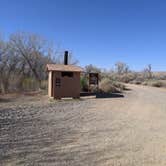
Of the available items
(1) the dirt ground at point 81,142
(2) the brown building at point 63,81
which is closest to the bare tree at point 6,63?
(2) the brown building at point 63,81

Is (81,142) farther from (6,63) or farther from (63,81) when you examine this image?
(6,63)

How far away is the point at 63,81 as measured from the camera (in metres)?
20.1

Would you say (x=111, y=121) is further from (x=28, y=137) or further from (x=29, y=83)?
(x=29, y=83)

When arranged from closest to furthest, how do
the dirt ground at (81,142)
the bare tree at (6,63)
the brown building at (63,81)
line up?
the dirt ground at (81,142), the brown building at (63,81), the bare tree at (6,63)

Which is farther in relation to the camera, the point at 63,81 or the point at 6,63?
the point at 6,63

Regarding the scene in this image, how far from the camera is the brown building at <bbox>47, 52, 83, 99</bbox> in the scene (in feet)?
65.0

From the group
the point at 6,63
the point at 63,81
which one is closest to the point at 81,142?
the point at 63,81

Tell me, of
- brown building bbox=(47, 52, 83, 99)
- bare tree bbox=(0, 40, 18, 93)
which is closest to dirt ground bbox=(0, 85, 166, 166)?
brown building bbox=(47, 52, 83, 99)

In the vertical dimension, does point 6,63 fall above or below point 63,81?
above

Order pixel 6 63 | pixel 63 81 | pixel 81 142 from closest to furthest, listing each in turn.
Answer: pixel 81 142 < pixel 63 81 < pixel 6 63

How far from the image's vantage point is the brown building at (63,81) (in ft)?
65.0

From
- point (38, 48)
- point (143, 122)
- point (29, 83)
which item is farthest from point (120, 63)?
point (143, 122)

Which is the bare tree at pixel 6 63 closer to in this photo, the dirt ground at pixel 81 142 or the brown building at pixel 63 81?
the brown building at pixel 63 81

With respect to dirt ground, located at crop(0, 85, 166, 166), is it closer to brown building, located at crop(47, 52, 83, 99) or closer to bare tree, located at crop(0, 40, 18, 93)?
brown building, located at crop(47, 52, 83, 99)
